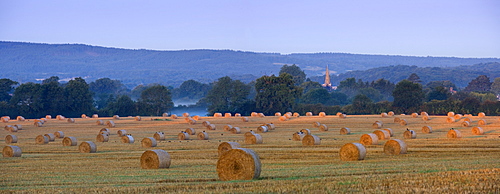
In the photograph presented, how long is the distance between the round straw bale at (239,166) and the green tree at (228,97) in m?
72.5

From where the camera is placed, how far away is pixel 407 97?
83562 millimetres

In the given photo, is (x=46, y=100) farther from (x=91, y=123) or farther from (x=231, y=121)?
(x=231, y=121)

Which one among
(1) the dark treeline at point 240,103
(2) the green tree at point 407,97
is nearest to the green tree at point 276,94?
(1) the dark treeline at point 240,103

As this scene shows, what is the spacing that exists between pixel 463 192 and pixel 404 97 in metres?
71.4

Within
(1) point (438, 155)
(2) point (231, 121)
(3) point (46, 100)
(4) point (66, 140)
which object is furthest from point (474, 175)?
(3) point (46, 100)

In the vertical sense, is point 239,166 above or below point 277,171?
above

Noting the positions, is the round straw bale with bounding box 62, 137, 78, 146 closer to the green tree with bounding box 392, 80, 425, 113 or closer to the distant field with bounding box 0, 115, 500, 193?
the distant field with bounding box 0, 115, 500, 193

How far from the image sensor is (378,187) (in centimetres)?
1491

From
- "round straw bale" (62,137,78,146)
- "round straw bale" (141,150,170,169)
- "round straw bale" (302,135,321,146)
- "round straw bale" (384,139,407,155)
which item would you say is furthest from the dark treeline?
"round straw bale" (141,150,170,169)

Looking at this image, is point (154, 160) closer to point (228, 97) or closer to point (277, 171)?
point (277, 171)

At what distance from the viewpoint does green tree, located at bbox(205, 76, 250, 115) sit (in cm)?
9244

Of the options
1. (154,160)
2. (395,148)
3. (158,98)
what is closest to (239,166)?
(154,160)

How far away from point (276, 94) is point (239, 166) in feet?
229

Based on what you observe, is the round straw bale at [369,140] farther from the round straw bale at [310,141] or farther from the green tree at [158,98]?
the green tree at [158,98]
